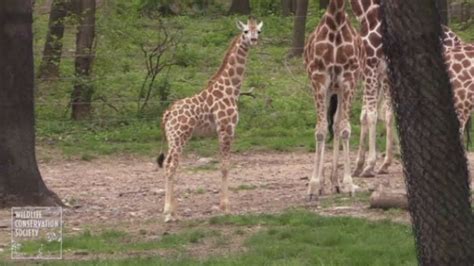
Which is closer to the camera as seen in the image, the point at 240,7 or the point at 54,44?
the point at 54,44

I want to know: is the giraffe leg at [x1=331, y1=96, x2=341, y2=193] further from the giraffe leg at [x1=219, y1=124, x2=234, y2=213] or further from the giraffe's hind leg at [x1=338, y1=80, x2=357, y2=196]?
the giraffe leg at [x1=219, y1=124, x2=234, y2=213]

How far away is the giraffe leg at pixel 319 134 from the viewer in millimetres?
12578

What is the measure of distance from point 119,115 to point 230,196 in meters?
6.05

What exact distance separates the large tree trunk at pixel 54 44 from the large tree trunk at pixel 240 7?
42.5 ft

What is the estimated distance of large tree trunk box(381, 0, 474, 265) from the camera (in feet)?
22.0

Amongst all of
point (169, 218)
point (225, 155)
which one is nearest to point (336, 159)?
point (225, 155)

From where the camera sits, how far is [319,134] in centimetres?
1270

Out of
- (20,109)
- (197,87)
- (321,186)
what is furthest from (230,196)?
(197,87)

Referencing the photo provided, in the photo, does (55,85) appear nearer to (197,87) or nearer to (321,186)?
(197,87)

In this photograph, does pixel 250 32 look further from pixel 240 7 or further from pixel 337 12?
pixel 240 7

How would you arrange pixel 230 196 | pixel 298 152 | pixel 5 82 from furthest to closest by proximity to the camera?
pixel 298 152, pixel 230 196, pixel 5 82

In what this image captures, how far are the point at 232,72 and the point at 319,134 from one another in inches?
46.2

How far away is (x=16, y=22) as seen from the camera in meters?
12.2

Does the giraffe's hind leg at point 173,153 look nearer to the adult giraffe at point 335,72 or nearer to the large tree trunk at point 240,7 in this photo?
the adult giraffe at point 335,72
